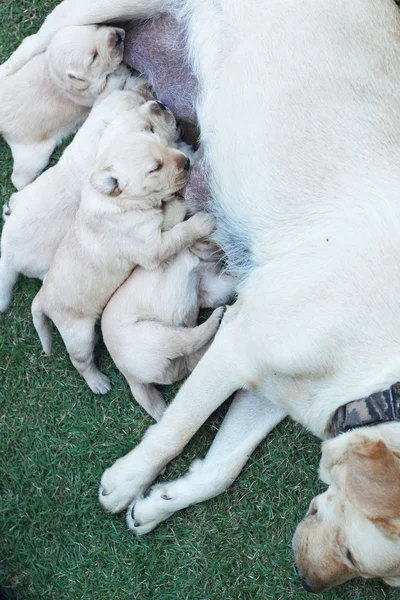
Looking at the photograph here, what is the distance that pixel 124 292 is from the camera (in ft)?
11.8

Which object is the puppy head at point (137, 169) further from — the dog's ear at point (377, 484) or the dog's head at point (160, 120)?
the dog's ear at point (377, 484)

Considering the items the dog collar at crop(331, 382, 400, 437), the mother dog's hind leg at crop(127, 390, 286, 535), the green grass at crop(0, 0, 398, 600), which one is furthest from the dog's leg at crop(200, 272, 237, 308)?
the dog collar at crop(331, 382, 400, 437)

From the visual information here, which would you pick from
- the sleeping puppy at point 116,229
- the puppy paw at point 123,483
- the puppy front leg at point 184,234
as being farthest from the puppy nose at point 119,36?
the puppy paw at point 123,483

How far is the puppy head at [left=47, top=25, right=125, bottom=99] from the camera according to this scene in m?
3.74

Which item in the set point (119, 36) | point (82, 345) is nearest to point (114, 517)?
point (82, 345)

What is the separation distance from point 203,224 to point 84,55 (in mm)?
1033

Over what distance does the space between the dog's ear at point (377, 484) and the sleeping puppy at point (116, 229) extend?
4.82 feet

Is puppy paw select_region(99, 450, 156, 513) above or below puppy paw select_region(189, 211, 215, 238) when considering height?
below

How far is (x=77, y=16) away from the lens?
389cm

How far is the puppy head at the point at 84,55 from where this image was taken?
3.74 m

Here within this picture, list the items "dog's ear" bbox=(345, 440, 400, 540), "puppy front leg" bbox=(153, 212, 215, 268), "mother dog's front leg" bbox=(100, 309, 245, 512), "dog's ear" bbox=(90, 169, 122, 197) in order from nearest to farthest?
"dog's ear" bbox=(345, 440, 400, 540) < "mother dog's front leg" bbox=(100, 309, 245, 512) < "dog's ear" bbox=(90, 169, 122, 197) < "puppy front leg" bbox=(153, 212, 215, 268)

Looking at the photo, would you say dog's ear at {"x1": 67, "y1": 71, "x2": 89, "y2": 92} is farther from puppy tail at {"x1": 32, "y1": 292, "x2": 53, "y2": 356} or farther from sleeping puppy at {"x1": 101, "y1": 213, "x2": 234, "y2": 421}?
puppy tail at {"x1": 32, "y1": 292, "x2": 53, "y2": 356}

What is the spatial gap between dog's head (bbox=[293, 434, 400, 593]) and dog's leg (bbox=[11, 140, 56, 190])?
7.20 ft

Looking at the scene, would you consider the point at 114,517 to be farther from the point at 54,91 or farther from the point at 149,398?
the point at 54,91
